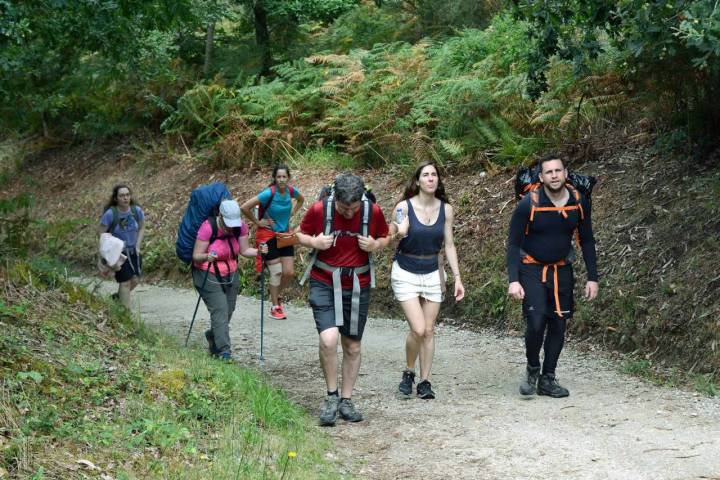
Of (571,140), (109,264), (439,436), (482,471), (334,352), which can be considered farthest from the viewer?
(571,140)

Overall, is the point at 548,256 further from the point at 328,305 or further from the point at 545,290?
the point at 328,305

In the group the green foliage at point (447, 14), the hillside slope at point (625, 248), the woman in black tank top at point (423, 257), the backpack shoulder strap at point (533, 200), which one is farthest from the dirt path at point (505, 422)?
the green foliage at point (447, 14)

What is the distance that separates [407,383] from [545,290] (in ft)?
4.92

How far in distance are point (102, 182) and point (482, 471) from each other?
1679 cm

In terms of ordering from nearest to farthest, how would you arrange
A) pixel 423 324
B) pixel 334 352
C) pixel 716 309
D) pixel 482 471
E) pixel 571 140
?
pixel 482 471, pixel 334 352, pixel 423 324, pixel 716 309, pixel 571 140

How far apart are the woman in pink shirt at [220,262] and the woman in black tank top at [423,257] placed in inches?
71.6

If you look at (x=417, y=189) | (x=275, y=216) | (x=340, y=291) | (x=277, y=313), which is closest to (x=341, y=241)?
(x=340, y=291)

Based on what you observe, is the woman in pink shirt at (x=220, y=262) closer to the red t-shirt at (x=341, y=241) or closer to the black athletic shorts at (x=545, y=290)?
the red t-shirt at (x=341, y=241)

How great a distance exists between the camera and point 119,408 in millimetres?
6250

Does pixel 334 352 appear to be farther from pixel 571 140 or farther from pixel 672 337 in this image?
pixel 571 140

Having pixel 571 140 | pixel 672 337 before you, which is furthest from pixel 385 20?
pixel 672 337

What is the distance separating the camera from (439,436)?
6.88 meters

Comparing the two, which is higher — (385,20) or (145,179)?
(385,20)

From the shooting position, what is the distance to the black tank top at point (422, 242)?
7.82 m
